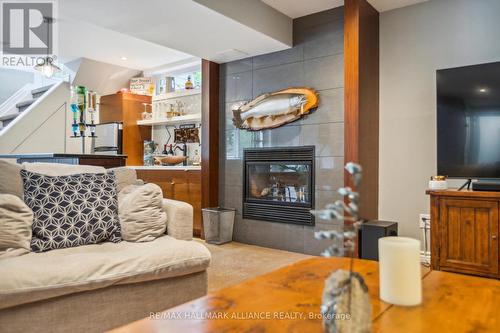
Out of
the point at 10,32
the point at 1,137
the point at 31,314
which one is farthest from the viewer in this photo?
the point at 1,137

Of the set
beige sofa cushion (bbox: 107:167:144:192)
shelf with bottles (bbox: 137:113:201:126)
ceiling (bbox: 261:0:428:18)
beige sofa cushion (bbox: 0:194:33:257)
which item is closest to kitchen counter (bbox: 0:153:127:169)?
beige sofa cushion (bbox: 107:167:144:192)

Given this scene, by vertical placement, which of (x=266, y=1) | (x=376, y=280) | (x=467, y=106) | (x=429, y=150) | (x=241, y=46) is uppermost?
(x=266, y=1)

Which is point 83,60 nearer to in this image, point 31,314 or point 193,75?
point 193,75

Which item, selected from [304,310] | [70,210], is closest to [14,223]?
[70,210]

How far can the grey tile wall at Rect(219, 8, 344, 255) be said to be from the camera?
11.4 feet

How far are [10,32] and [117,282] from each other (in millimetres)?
4584

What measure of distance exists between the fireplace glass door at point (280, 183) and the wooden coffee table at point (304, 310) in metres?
2.51


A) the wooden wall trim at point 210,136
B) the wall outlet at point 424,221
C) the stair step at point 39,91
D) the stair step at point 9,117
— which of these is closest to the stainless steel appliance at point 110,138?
the stair step at point 39,91

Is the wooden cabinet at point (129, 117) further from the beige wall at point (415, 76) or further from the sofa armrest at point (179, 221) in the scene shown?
the beige wall at point (415, 76)

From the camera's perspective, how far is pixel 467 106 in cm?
276

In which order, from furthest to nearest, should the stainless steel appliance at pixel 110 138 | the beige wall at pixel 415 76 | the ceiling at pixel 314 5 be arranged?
the stainless steel appliance at pixel 110 138 → the ceiling at pixel 314 5 → the beige wall at pixel 415 76

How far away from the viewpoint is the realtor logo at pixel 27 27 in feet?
12.7

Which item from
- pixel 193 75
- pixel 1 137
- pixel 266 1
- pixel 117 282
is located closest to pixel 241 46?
pixel 266 1

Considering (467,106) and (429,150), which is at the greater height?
(467,106)
